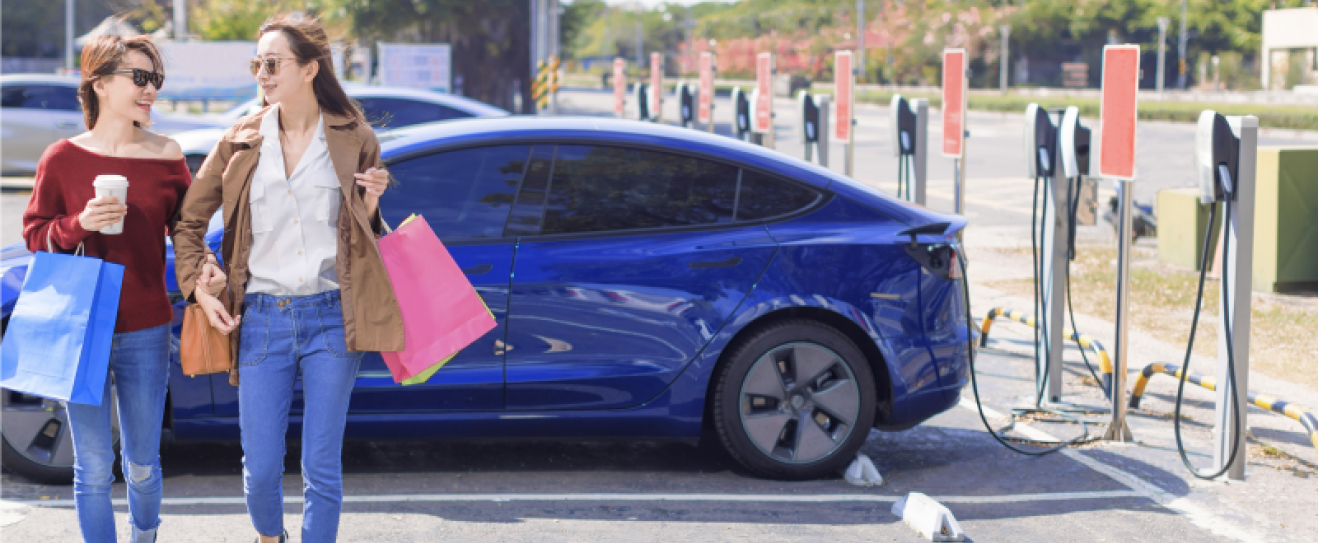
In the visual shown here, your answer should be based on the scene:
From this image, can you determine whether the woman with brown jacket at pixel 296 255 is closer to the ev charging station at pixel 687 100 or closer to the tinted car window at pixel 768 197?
the tinted car window at pixel 768 197

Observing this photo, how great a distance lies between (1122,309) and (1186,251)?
5549 millimetres

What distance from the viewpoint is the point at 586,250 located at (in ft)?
16.0

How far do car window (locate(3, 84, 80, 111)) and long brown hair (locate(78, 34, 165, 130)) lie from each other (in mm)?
14702

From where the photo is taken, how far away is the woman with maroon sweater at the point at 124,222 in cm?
338

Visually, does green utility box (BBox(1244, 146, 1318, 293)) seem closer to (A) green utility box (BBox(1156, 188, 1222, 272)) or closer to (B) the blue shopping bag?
(A) green utility box (BBox(1156, 188, 1222, 272))

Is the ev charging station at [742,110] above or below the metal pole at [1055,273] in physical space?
above

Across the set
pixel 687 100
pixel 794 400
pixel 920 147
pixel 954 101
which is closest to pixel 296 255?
pixel 794 400

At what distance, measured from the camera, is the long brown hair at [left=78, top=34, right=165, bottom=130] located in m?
3.41

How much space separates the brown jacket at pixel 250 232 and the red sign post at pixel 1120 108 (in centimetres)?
336

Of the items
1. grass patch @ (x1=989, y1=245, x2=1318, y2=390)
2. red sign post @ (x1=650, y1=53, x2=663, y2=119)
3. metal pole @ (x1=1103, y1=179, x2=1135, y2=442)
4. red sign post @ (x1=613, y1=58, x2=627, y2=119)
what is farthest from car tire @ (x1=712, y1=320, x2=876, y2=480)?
red sign post @ (x1=613, y1=58, x2=627, y2=119)

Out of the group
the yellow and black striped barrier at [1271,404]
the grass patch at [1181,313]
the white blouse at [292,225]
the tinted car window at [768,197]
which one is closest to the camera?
the white blouse at [292,225]

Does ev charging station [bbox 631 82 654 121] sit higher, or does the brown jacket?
ev charging station [bbox 631 82 654 121]

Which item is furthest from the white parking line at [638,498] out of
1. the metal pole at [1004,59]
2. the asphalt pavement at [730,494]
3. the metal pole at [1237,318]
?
the metal pole at [1004,59]

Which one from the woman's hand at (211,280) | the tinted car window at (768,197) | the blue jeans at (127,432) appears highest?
the tinted car window at (768,197)
